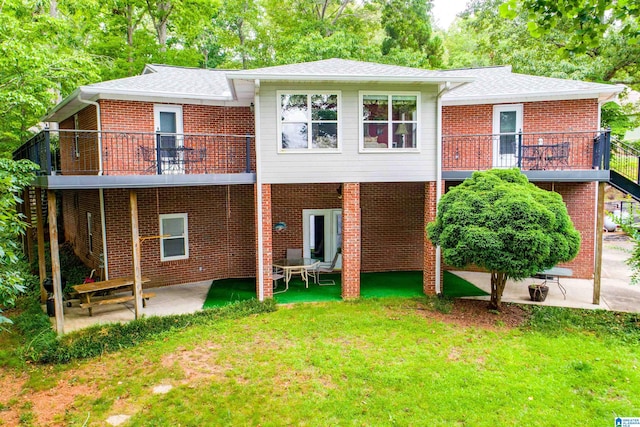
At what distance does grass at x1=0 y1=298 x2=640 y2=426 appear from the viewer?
588 centimetres

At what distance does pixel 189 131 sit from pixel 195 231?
305 centimetres

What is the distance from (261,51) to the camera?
2862 cm

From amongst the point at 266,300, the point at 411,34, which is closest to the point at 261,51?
the point at 411,34

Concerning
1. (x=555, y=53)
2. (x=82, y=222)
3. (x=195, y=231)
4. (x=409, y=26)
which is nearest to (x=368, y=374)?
(x=195, y=231)

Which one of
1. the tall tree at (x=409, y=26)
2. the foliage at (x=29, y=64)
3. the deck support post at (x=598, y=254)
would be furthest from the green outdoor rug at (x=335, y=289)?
the tall tree at (x=409, y=26)

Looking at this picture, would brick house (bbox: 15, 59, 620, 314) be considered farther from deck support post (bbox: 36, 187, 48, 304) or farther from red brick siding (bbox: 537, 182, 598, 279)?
deck support post (bbox: 36, 187, 48, 304)

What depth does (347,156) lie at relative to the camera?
10.6 metres

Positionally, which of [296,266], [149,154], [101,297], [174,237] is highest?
[149,154]

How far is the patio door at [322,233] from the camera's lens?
1370cm

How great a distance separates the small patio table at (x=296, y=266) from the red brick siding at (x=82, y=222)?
5.38 metres

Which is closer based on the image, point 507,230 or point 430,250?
point 507,230

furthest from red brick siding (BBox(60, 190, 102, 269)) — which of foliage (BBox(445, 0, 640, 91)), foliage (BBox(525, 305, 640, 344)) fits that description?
foliage (BBox(445, 0, 640, 91))

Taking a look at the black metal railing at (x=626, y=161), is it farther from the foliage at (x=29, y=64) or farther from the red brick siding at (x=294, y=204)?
the foliage at (x=29, y=64)

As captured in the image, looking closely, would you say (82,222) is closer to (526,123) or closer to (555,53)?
(526,123)
